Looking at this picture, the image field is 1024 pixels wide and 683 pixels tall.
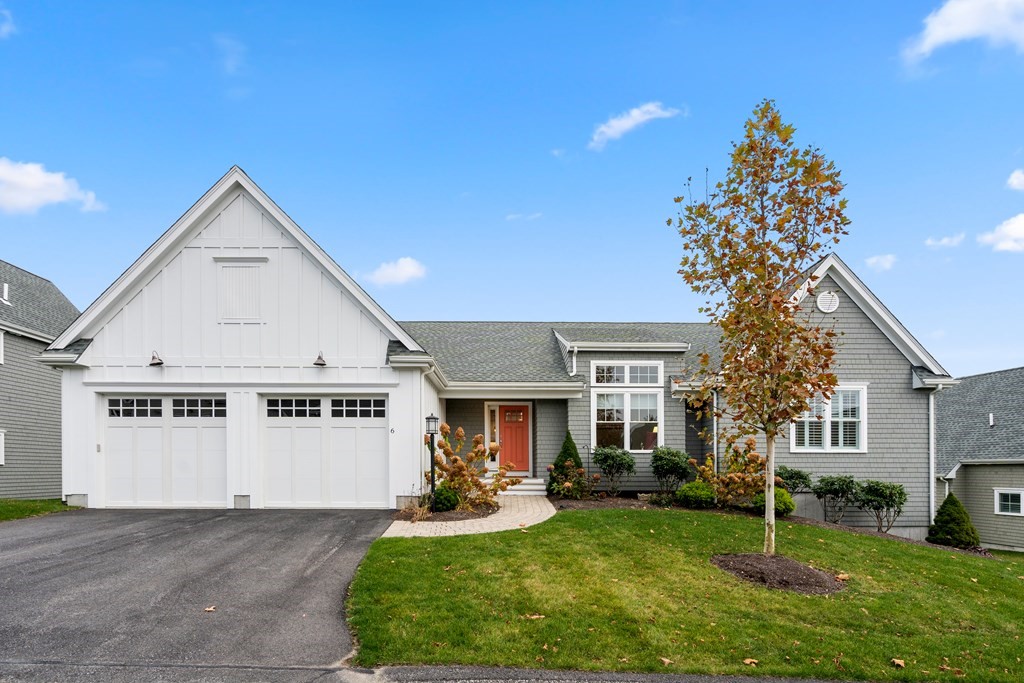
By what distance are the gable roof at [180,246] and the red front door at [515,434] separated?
5.70 metres

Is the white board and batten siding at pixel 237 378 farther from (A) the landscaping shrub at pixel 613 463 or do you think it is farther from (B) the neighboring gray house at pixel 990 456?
(B) the neighboring gray house at pixel 990 456

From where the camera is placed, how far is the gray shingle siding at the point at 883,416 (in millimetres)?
15008

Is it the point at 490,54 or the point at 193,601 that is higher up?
the point at 490,54

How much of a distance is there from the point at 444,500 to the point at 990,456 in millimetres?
19772

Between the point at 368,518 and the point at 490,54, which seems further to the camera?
the point at 490,54

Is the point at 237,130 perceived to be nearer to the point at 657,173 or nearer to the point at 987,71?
the point at 657,173

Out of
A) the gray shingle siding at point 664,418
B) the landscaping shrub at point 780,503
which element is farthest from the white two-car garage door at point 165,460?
the landscaping shrub at point 780,503

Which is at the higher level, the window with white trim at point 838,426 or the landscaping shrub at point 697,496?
the window with white trim at point 838,426

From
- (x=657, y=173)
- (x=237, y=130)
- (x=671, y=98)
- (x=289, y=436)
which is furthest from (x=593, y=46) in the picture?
(x=289, y=436)

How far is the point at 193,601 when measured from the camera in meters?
6.51

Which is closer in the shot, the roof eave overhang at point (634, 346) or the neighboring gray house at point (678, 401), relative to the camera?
the neighboring gray house at point (678, 401)

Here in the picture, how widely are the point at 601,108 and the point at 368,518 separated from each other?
44.7 feet

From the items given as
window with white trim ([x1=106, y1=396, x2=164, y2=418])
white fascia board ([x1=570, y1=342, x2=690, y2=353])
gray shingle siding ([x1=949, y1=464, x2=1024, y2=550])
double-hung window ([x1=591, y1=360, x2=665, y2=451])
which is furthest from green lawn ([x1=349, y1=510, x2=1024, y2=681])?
gray shingle siding ([x1=949, y1=464, x2=1024, y2=550])

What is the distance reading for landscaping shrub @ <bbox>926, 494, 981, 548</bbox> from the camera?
14.2 meters
